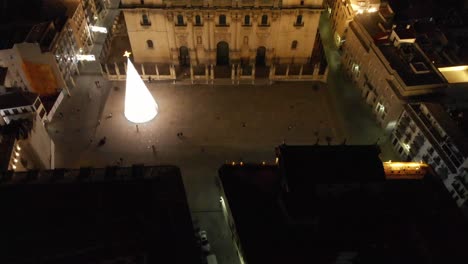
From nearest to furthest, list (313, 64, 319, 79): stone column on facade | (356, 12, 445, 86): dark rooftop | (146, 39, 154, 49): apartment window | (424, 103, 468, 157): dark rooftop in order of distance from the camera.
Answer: (424, 103, 468, 157): dark rooftop, (356, 12, 445, 86): dark rooftop, (313, 64, 319, 79): stone column on facade, (146, 39, 154, 49): apartment window

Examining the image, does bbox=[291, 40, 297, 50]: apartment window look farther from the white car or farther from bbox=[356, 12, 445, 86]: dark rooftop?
the white car

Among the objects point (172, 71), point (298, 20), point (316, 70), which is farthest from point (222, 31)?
point (316, 70)

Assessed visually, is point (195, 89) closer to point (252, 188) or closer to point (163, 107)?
point (163, 107)

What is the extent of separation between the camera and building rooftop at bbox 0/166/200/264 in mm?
29703

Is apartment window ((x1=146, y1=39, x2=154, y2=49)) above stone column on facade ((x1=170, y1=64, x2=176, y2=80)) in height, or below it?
above

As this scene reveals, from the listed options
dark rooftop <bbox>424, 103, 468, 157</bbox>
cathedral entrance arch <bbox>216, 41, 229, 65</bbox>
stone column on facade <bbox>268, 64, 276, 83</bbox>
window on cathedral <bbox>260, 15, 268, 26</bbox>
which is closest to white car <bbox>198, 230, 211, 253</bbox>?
stone column on facade <bbox>268, 64, 276, 83</bbox>

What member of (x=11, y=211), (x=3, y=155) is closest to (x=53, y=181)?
(x=11, y=211)

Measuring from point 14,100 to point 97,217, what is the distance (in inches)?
1312

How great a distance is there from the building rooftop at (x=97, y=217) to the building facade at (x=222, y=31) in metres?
40.5

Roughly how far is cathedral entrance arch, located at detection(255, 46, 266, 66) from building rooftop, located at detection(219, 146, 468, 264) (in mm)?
32947

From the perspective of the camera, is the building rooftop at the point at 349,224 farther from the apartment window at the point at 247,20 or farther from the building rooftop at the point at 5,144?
the apartment window at the point at 247,20

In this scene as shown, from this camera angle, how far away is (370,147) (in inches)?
1873

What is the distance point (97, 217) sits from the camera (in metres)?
31.9

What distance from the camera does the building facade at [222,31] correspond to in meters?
66.7
